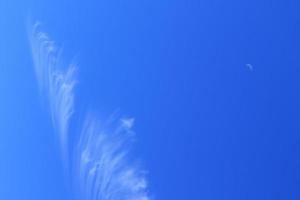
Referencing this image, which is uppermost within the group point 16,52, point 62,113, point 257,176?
point 16,52

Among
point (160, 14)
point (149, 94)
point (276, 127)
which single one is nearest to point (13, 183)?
point (149, 94)

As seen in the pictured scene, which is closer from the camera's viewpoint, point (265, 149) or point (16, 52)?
point (265, 149)

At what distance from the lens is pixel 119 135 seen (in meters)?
1.02

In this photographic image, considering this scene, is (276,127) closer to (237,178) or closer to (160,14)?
(237,178)

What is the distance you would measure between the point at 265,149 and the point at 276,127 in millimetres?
56

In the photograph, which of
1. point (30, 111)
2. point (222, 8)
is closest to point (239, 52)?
point (222, 8)

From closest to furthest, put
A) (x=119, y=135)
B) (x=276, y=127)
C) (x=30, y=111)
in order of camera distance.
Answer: (x=276, y=127) → (x=119, y=135) → (x=30, y=111)

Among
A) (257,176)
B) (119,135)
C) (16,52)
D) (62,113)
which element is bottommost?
(257,176)

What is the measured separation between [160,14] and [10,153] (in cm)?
62

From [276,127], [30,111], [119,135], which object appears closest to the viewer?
[276,127]

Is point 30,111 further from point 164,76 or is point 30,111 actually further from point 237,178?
point 237,178

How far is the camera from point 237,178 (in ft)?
3.04

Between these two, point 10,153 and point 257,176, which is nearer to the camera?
point 257,176

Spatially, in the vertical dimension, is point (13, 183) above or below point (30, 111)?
below
